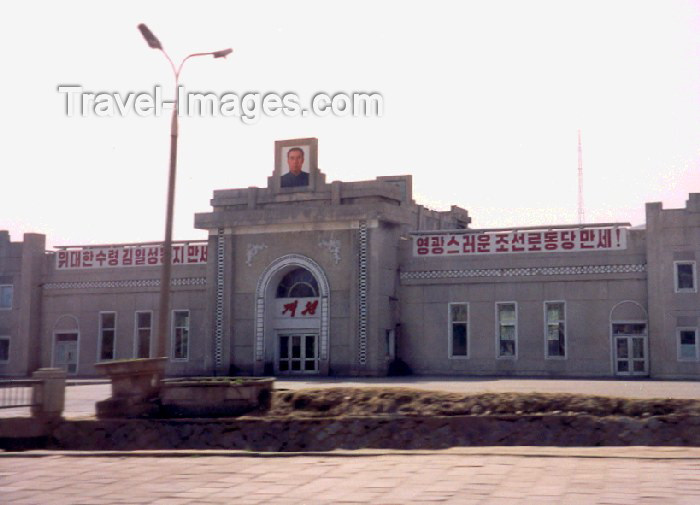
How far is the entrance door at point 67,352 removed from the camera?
44688mm

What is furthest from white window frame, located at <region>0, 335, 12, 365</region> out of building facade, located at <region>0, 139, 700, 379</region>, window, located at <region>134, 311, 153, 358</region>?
window, located at <region>134, 311, 153, 358</region>

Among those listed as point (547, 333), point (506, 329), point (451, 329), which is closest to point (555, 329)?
point (547, 333)

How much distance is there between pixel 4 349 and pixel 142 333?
26.7 ft

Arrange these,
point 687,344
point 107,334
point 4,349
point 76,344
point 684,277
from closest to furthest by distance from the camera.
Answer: point 687,344
point 684,277
point 107,334
point 76,344
point 4,349

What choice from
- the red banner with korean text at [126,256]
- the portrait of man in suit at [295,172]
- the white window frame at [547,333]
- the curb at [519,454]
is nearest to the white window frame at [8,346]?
the red banner with korean text at [126,256]

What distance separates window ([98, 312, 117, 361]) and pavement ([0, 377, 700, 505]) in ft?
103

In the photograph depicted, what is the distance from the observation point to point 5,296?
151ft

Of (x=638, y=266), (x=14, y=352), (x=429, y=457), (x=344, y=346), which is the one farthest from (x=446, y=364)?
(x=429, y=457)

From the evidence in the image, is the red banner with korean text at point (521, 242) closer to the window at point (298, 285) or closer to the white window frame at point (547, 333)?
the white window frame at point (547, 333)

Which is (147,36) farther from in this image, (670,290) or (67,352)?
(67,352)

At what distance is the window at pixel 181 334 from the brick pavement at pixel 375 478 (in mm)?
29120

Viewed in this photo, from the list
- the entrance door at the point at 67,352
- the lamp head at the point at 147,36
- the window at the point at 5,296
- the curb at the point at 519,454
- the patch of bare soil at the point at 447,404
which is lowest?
the curb at the point at 519,454

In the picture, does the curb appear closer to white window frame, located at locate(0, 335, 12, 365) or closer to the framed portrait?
the framed portrait

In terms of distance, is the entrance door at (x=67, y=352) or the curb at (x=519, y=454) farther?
the entrance door at (x=67, y=352)
